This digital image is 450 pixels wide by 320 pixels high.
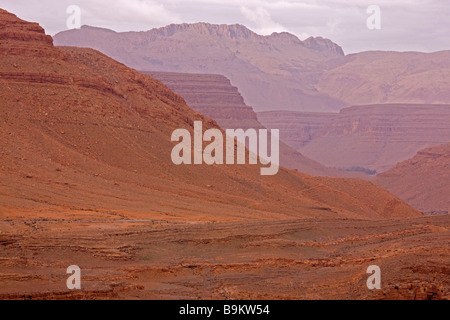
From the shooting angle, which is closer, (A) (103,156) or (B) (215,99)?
(A) (103,156)

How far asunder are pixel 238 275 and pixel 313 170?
116736mm

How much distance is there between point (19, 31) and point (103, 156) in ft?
44.3

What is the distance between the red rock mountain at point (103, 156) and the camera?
53.7 meters

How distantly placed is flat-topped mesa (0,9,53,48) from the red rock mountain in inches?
3.4

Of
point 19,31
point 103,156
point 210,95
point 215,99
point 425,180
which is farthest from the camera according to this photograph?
point 210,95

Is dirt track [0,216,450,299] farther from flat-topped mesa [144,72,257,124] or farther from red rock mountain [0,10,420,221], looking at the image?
flat-topped mesa [144,72,257,124]

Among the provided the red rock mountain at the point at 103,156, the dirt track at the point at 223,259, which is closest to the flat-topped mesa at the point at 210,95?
the red rock mountain at the point at 103,156

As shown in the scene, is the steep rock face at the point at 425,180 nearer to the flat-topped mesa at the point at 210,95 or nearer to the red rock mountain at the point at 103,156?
the flat-topped mesa at the point at 210,95

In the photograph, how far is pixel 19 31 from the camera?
6975cm

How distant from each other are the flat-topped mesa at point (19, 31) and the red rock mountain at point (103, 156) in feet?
0.28

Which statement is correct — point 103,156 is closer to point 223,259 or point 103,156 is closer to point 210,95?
point 223,259

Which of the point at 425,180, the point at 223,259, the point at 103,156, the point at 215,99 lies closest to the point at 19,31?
the point at 103,156
